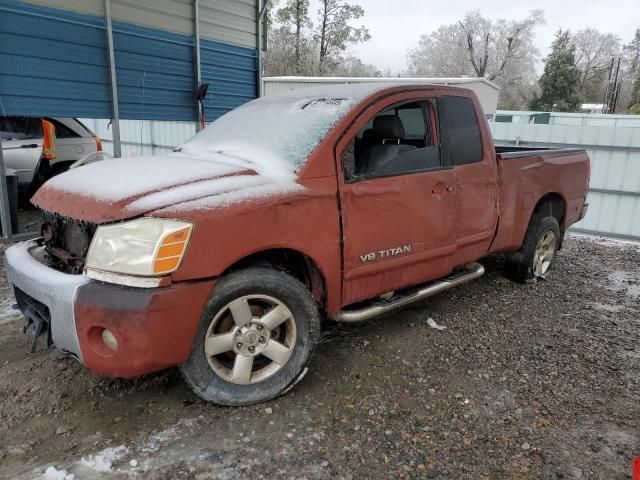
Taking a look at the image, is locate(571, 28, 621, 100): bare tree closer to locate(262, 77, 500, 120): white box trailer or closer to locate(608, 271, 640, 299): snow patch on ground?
locate(262, 77, 500, 120): white box trailer

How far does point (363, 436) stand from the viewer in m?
2.52

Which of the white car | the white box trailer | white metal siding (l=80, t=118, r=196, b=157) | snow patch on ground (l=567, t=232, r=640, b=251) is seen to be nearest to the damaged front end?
the white car

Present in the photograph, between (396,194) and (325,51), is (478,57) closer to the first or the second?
(325,51)

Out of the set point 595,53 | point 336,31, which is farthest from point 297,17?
point 595,53

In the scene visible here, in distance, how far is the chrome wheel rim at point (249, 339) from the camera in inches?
102

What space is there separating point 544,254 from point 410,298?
7.88 ft

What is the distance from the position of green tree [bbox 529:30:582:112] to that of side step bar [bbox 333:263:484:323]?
152 feet

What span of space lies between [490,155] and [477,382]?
1897 mm

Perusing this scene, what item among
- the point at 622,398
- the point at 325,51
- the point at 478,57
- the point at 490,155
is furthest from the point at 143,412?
the point at 478,57

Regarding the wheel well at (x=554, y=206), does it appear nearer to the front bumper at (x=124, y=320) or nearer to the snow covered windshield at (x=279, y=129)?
the snow covered windshield at (x=279, y=129)

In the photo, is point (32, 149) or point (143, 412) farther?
point (32, 149)

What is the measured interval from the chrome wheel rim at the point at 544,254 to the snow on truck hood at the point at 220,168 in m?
2.66

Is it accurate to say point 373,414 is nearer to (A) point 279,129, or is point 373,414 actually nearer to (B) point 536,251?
(A) point 279,129

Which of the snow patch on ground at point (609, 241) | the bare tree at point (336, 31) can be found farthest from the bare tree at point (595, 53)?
the snow patch on ground at point (609, 241)
